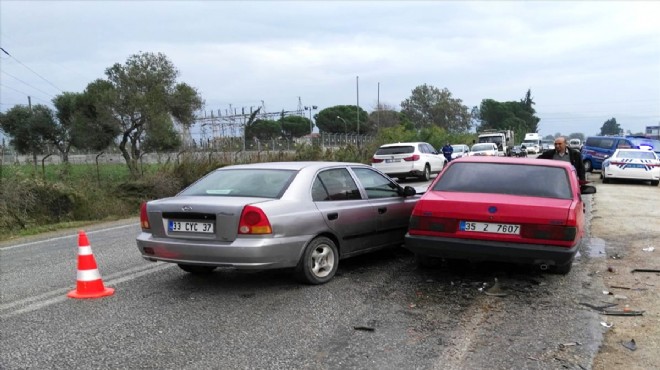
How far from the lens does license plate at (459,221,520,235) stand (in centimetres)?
564

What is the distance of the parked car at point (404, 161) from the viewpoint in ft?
72.9

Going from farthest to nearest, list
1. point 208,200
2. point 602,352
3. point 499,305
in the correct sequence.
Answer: point 208,200
point 499,305
point 602,352

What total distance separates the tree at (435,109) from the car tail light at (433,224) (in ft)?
297

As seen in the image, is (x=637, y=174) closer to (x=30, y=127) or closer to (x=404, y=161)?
(x=404, y=161)

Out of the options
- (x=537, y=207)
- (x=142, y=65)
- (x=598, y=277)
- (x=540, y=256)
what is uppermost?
(x=142, y=65)

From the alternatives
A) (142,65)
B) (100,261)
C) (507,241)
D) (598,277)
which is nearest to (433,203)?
(507,241)

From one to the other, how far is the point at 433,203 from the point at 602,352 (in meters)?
2.37

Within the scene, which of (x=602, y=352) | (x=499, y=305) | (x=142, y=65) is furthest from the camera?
(x=142, y=65)

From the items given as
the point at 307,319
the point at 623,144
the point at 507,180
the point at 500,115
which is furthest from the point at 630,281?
the point at 500,115

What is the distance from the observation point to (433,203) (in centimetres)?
604

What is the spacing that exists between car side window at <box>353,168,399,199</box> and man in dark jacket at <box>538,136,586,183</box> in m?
3.18

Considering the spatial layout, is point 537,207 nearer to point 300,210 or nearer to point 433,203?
point 433,203

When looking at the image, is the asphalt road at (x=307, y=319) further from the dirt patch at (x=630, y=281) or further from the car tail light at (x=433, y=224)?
the car tail light at (x=433, y=224)

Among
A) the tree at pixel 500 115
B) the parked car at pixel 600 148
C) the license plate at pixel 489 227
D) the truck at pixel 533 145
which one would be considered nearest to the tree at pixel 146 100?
the parked car at pixel 600 148
